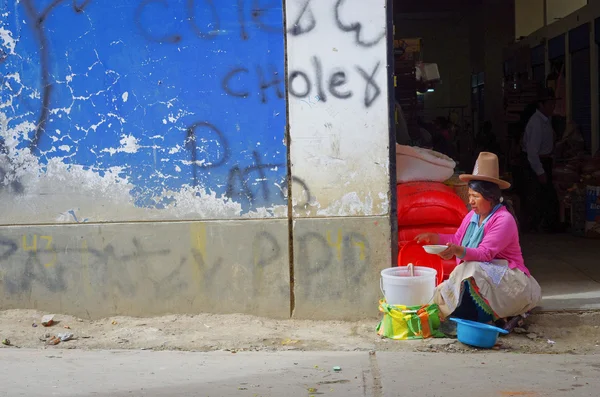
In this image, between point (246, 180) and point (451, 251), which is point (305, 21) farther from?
point (451, 251)

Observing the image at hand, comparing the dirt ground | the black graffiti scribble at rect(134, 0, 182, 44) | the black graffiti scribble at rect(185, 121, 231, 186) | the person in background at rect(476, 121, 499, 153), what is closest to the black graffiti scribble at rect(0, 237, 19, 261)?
the dirt ground

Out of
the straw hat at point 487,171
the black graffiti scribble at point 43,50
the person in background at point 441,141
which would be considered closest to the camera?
the straw hat at point 487,171

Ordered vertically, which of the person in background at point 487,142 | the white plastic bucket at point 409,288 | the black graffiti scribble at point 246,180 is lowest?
the white plastic bucket at point 409,288

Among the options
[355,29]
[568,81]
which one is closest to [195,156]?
[355,29]

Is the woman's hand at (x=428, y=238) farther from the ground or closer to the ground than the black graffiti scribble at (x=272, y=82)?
closer to the ground

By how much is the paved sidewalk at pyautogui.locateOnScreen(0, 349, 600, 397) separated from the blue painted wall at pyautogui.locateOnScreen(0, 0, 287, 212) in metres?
1.32

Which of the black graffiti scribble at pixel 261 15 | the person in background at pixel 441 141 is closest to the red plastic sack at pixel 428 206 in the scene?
the black graffiti scribble at pixel 261 15

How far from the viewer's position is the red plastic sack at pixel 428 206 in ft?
19.6

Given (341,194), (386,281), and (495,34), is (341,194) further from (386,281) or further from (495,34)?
(495,34)

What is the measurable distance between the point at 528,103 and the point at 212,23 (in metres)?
7.90

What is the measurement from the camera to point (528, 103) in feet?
40.7

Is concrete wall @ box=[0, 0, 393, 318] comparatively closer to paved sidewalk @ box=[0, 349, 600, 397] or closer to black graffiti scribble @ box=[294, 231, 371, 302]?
black graffiti scribble @ box=[294, 231, 371, 302]

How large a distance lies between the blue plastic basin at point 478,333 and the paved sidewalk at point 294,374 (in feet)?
0.39

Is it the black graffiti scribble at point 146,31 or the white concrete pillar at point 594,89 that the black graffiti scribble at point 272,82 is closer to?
the black graffiti scribble at point 146,31
